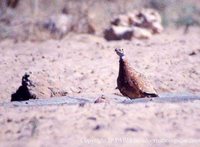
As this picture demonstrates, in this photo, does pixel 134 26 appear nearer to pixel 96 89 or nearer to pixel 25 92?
pixel 96 89

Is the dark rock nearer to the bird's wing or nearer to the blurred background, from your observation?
the bird's wing

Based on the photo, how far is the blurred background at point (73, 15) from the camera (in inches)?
608

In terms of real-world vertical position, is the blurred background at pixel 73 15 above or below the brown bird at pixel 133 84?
above

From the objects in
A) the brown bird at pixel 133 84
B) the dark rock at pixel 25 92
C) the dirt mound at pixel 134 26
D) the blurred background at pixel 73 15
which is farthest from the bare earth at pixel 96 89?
the brown bird at pixel 133 84

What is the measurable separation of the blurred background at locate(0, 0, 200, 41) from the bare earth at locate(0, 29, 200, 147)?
28.6 inches

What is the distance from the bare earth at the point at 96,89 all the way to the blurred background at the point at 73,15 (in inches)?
28.6

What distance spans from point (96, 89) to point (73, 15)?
802 centimetres

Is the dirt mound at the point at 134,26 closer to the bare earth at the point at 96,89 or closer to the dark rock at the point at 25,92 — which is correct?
the bare earth at the point at 96,89

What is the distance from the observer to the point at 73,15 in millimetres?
16766

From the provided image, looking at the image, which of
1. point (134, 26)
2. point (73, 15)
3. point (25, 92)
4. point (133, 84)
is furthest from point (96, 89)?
point (73, 15)

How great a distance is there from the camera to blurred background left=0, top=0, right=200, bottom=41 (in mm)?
15445

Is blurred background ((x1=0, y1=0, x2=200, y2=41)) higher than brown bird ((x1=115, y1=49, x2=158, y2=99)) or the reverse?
higher

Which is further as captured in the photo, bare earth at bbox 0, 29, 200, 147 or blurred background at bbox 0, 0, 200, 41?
blurred background at bbox 0, 0, 200, 41

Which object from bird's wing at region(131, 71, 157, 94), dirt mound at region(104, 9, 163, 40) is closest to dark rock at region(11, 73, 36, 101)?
bird's wing at region(131, 71, 157, 94)
